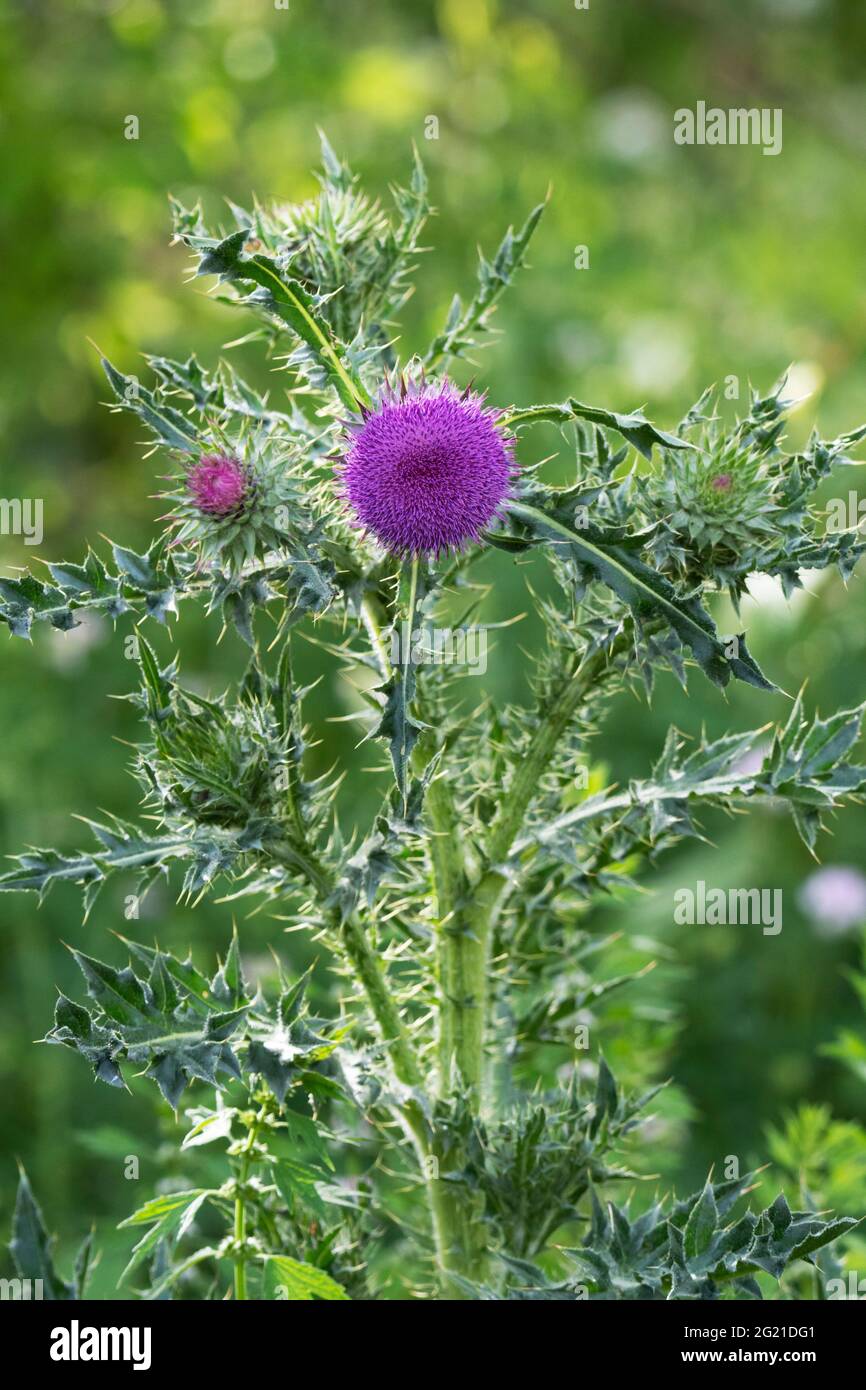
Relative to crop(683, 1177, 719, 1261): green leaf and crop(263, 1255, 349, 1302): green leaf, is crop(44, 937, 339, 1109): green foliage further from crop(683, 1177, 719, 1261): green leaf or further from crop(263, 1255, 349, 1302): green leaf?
crop(683, 1177, 719, 1261): green leaf

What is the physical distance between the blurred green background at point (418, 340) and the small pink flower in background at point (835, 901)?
0.04 metres

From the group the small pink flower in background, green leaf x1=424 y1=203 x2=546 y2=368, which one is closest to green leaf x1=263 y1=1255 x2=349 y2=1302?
green leaf x1=424 y1=203 x2=546 y2=368

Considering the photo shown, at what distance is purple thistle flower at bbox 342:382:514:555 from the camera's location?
1.66m

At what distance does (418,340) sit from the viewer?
223 inches

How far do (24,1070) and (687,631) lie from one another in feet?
11.2

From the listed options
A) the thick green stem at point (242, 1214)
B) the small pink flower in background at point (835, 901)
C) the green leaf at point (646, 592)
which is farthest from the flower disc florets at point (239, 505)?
the small pink flower in background at point (835, 901)

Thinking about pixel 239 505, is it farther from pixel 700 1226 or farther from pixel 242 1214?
pixel 700 1226

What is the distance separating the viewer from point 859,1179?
2.76m

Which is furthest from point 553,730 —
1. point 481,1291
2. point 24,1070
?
point 24,1070

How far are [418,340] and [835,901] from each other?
267cm

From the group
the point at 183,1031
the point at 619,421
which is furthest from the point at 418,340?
the point at 183,1031

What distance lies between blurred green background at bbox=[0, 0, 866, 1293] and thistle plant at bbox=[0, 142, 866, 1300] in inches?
30.7

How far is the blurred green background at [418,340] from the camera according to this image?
4410 mm

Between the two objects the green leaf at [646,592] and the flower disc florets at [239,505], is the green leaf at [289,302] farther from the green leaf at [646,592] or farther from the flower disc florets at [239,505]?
the green leaf at [646,592]
